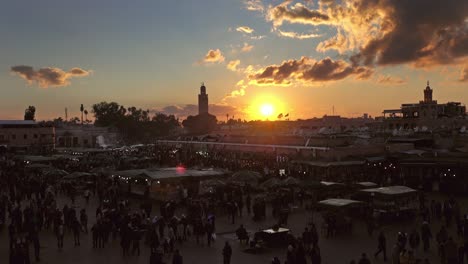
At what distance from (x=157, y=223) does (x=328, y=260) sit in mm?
6386

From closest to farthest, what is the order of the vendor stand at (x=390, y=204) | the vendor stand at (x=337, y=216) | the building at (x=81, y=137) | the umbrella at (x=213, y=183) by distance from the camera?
the vendor stand at (x=337, y=216) < the vendor stand at (x=390, y=204) < the umbrella at (x=213, y=183) < the building at (x=81, y=137)

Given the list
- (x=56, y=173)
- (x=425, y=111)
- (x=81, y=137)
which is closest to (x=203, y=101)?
(x=81, y=137)

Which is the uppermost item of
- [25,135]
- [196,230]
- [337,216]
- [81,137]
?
[25,135]

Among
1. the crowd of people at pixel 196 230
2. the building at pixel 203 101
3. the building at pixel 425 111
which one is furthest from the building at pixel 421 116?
the building at pixel 203 101

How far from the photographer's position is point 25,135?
255 ft

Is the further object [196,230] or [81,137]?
[81,137]

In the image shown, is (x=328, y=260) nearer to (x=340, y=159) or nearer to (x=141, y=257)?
(x=141, y=257)

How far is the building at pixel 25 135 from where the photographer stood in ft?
248

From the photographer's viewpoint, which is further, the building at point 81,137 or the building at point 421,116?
the building at point 81,137

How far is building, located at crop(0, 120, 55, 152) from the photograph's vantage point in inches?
2972

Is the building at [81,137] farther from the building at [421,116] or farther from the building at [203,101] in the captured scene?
the building at [203,101]

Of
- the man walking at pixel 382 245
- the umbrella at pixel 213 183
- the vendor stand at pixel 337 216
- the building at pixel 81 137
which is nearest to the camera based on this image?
the man walking at pixel 382 245

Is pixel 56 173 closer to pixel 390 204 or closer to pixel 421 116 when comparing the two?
pixel 390 204

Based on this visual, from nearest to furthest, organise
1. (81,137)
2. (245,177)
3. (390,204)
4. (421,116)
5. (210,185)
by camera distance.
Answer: (390,204), (210,185), (245,177), (421,116), (81,137)
